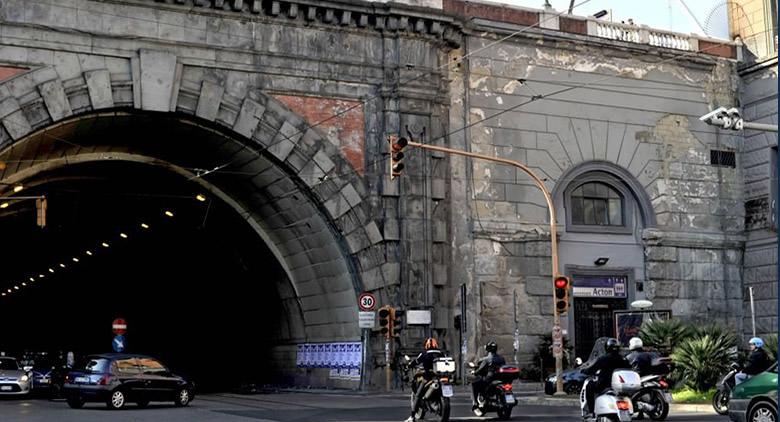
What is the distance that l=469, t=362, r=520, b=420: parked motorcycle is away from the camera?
2100 centimetres

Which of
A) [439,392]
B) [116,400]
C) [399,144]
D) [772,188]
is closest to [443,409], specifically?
[439,392]

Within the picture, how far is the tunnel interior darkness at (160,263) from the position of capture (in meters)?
38.9

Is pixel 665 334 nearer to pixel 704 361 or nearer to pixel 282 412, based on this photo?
pixel 704 361

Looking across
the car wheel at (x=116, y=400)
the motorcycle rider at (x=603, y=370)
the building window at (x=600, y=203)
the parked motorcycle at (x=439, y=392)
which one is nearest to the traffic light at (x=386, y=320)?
the car wheel at (x=116, y=400)

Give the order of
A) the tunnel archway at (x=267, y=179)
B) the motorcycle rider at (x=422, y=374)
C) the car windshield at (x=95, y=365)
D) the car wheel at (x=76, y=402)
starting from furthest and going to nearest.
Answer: the tunnel archway at (x=267, y=179), the car wheel at (x=76, y=402), the car windshield at (x=95, y=365), the motorcycle rider at (x=422, y=374)

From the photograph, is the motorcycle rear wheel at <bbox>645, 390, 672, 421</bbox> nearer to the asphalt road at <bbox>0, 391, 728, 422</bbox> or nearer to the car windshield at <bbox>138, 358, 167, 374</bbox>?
the asphalt road at <bbox>0, 391, 728, 422</bbox>

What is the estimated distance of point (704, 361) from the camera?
24984 millimetres

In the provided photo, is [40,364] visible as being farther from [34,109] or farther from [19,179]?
[34,109]

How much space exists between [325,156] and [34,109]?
8716 millimetres

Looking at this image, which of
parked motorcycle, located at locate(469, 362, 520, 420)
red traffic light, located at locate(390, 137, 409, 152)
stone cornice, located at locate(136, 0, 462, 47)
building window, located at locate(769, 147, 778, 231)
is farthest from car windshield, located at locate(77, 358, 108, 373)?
building window, located at locate(769, 147, 778, 231)

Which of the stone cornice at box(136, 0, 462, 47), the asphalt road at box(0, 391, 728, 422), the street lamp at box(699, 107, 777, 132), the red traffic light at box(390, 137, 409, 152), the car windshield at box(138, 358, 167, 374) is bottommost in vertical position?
the asphalt road at box(0, 391, 728, 422)

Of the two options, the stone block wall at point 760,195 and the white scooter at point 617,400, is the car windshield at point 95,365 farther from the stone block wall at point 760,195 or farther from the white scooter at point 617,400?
the stone block wall at point 760,195

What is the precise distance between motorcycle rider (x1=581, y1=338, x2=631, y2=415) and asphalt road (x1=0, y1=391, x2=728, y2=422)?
483 cm

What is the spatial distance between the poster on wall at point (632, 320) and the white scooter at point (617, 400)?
14720mm
